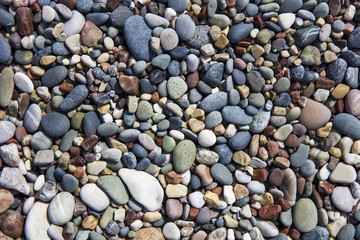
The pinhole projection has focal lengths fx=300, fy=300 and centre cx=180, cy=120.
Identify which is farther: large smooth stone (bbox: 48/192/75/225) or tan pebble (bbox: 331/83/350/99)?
tan pebble (bbox: 331/83/350/99)

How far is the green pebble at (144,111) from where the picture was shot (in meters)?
1.11

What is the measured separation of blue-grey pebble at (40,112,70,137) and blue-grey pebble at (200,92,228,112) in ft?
1.71

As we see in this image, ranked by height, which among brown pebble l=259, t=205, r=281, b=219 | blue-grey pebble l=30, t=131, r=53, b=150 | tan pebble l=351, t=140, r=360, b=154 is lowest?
brown pebble l=259, t=205, r=281, b=219

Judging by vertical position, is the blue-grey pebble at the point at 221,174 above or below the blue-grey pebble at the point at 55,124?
below

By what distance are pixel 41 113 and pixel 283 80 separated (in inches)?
37.0

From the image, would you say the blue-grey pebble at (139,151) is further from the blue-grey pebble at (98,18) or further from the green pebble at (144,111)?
the blue-grey pebble at (98,18)

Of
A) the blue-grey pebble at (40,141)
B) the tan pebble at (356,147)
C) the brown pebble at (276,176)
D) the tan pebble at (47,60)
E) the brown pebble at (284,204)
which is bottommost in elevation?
the brown pebble at (284,204)

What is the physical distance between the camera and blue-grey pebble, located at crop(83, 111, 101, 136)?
1.11m

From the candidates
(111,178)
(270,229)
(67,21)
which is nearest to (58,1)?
(67,21)

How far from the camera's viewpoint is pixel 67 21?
45.4 inches

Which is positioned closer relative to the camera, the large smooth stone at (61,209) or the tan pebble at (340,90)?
the large smooth stone at (61,209)

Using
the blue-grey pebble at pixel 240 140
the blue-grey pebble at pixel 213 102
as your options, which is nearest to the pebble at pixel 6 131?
the blue-grey pebble at pixel 213 102

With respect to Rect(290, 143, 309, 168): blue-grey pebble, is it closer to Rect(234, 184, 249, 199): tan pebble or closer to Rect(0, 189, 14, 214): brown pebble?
Rect(234, 184, 249, 199): tan pebble

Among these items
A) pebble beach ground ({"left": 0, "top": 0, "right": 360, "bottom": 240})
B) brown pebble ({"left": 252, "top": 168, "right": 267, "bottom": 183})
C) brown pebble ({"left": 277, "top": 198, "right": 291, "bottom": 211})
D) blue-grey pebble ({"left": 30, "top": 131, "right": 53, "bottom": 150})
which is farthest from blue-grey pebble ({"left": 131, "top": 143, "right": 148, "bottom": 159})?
brown pebble ({"left": 277, "top": 198, "right": 291, "bottom": 211})
